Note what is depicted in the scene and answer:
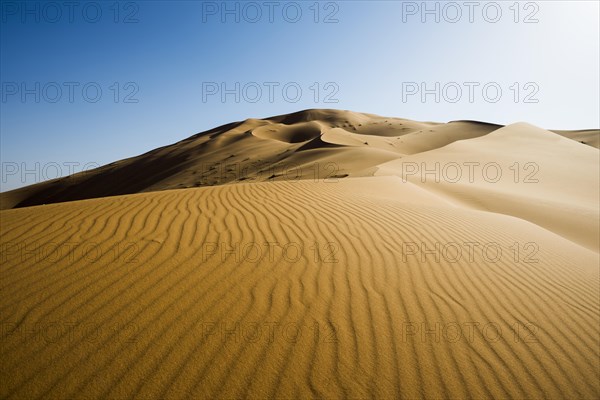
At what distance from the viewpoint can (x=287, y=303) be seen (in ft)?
9.36

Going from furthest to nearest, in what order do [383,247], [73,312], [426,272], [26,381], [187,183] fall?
[187,183], [383,247], [426,272], [73,312], [26,381]

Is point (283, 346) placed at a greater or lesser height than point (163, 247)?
lesser

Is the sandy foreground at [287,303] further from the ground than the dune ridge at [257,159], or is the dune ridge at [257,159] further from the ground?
the dune ridge at [257,159]

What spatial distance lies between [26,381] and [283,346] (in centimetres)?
160

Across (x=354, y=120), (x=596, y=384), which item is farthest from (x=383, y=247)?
(x=354, y=120)

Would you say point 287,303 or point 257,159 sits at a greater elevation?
point 257,159

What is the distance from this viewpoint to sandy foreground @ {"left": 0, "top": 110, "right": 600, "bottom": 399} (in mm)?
2119

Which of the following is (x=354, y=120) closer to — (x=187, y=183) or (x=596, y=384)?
(x=187, y=183)

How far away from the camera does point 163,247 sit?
3.79m

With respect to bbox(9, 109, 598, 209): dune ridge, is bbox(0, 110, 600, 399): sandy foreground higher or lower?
lower

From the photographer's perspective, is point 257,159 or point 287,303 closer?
point 287,303

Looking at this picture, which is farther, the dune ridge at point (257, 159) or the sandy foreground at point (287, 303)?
the dune ridge at point (257, 159)

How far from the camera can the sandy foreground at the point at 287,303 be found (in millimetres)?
2119

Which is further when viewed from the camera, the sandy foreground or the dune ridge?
the dune ridge
